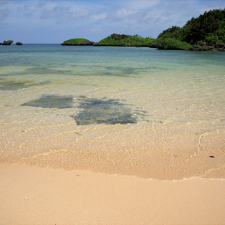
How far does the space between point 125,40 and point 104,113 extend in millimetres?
97908

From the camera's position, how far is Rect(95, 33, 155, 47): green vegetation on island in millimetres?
93062

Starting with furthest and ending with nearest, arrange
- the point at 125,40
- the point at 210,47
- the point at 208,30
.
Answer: the point at 125,40 → the point at 208,30 → the point at 210,47

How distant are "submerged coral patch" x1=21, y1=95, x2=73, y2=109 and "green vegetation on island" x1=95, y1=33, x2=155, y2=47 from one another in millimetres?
89290

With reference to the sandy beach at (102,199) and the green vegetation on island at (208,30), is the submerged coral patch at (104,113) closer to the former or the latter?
the sandy beach at (102,199)

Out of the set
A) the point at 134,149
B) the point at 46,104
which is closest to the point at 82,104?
the point at 46,104

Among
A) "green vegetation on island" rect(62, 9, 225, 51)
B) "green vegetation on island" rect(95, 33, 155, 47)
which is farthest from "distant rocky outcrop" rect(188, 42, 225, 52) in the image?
"green vegetation on island" rect(95, 33, 155, 47)

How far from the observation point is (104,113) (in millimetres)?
5180

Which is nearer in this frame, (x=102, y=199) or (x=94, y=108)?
(x=102, y=199)

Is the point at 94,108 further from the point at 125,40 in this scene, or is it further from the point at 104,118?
the point at 125,40

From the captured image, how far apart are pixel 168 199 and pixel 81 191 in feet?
3.19

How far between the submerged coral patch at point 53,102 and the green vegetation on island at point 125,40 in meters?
89.3

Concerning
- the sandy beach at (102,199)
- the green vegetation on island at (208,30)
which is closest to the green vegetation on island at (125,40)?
the green vegetation on island at (208,30)

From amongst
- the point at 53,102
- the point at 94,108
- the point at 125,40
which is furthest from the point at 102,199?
the point at 125,40

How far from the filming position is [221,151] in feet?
11.3
